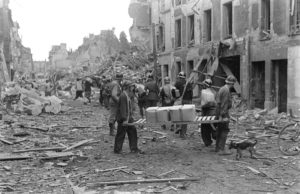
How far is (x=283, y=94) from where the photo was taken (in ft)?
62.4

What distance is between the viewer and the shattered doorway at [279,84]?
19.0 m

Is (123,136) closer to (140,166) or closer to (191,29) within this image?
(140,166)

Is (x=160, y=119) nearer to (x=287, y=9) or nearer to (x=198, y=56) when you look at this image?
(x=287, y=9)

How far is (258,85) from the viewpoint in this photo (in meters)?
20.7

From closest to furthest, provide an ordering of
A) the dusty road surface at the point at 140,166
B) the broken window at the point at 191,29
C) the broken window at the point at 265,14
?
the dusty road surface at the point at 140,166 → the broken window at the point at 265,14 → the broken window at the point at 191,29

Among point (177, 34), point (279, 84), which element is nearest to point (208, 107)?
point (279, 84)

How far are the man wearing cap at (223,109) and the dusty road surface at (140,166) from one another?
0.28 m

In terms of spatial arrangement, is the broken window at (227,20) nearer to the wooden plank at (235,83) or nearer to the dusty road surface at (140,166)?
the wooden plank at (235,83)

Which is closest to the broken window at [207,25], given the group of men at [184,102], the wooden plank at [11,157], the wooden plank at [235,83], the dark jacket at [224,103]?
the wooden plank at [235,83]

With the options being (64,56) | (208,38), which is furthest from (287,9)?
(64,56)

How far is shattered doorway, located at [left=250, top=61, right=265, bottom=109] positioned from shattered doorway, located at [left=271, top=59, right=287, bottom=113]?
1.42 metres

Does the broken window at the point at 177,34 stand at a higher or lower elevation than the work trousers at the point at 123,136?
higher

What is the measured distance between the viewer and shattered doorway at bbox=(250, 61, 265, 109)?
20.5 meters

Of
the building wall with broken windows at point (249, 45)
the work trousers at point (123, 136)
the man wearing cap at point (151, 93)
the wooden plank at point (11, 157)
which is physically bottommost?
the wooden plank at point (11, 157)
